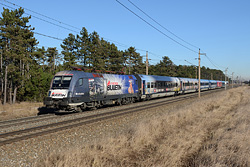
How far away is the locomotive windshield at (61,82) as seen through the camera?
1505cm

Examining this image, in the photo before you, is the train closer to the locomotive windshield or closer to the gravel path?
the locomotive windshield

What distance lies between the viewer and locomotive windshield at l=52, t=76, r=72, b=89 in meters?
15.1

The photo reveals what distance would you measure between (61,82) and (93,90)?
2.73 metres

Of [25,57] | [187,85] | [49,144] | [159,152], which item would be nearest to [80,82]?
[49,144]

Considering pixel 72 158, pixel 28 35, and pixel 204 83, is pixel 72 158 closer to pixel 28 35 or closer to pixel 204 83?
pixel 28 35

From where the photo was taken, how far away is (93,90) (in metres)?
16.9

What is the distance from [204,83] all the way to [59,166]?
5263 cm

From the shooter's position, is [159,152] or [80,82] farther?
[80,82]

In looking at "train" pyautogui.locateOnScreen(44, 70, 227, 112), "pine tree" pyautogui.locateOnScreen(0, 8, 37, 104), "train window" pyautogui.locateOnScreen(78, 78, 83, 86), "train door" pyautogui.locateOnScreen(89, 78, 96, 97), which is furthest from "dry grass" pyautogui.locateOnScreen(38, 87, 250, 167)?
"pine tree" pyautogui.locateOnScreen(0, 8, 37, 104)

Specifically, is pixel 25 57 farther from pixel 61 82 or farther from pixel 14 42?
pixel 61 82

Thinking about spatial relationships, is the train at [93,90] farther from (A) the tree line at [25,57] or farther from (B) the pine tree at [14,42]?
(B) the pine tree at [14,42]

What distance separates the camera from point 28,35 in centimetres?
3656

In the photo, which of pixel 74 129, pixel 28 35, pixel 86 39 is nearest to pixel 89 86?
pixel 74 129

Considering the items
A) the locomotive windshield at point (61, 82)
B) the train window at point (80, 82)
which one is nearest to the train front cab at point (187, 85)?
the train window at point (80, 82)
